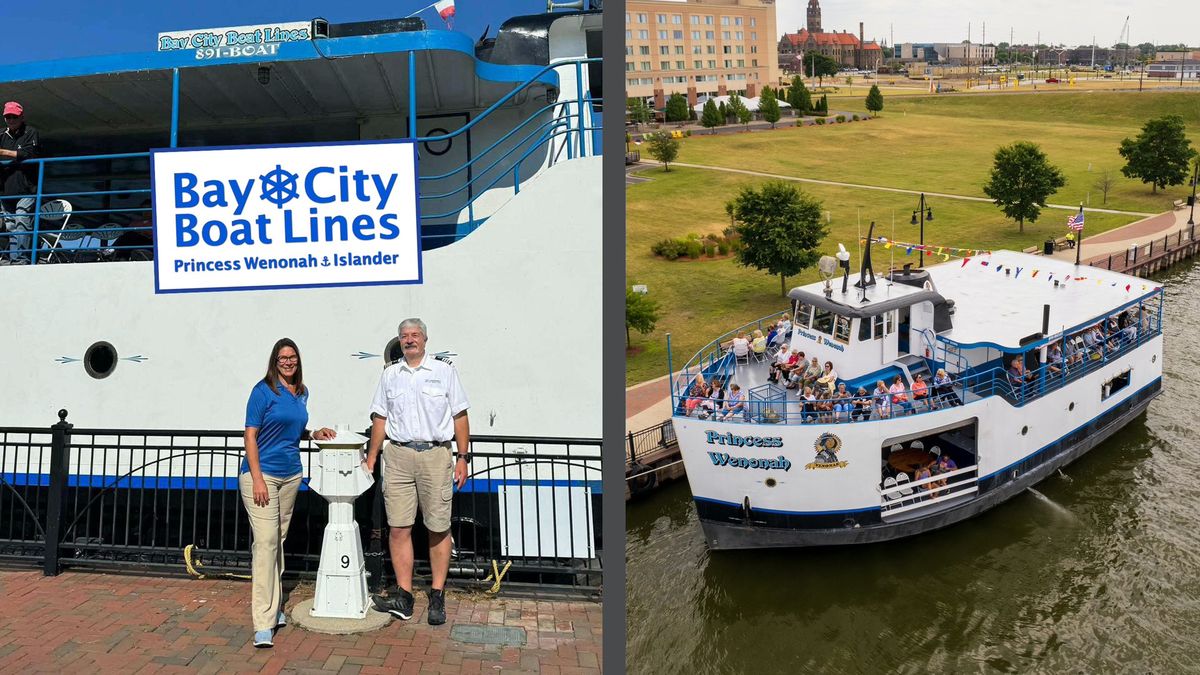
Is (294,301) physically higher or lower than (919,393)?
higher

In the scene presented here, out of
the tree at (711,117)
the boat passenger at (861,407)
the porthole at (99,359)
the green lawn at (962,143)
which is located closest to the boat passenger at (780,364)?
the boat passenger at (861,407)

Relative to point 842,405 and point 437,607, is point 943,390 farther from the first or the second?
point 437,607

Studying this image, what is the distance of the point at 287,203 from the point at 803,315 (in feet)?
34.5

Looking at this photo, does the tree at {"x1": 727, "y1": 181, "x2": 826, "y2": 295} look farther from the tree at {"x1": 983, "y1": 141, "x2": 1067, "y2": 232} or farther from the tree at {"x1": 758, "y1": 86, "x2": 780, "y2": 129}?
the tree at {"x1": 758, "y1": 86, "x2": 780, "y2": 129}

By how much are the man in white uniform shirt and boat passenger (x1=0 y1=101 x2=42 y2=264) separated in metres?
5.89

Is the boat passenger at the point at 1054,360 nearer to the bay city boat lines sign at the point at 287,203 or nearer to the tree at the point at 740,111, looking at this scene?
the bay city boat lines sign at the point at 287,203

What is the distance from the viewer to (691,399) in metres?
15.2

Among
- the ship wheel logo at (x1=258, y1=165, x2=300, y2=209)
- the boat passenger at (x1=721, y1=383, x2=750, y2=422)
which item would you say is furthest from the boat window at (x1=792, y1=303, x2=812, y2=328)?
the ship wheel logo at (x1=258, y1=165, x2=300, y2=209)

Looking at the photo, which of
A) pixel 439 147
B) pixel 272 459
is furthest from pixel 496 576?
pixel 439 147

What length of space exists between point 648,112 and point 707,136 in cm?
594

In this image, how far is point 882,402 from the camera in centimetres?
1523

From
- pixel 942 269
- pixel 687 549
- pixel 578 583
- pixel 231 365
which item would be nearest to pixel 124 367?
pixel 231 365

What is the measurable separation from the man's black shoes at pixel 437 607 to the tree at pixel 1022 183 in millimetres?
37672

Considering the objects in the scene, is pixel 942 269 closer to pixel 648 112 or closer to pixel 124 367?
pixel 124 367
